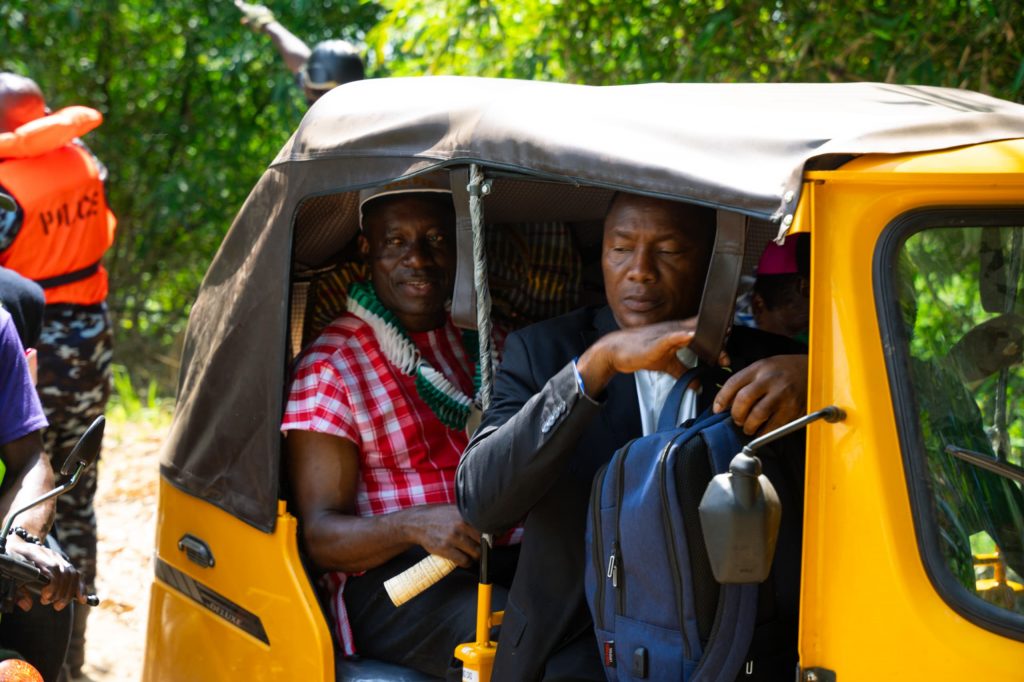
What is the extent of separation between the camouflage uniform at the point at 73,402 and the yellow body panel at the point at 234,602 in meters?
1.46

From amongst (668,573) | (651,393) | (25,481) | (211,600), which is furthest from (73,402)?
(668,573)

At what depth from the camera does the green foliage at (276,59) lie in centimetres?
515

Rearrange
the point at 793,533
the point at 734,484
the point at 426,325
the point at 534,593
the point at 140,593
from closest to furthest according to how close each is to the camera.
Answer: the point at 734,484
the point at 793,533
the point at 534,593
the point at 426,325
the point at 140,593

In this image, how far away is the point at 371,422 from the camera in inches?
131

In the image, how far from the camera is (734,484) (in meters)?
1.99

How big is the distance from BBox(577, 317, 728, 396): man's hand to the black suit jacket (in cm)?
5

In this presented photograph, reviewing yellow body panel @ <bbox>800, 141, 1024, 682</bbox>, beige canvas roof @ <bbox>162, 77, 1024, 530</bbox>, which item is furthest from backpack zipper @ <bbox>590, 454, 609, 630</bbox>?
beige canvas roof @ <bbox>162, 77, 1024, 530</bbox>

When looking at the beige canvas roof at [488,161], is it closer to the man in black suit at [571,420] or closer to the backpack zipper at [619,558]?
the man in black suit at [571,420]

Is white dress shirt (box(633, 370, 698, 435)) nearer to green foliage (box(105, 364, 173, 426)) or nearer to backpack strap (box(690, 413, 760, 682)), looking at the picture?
backpack strap (box(690, 413, 760, 682))

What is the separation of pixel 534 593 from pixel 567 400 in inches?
18.1

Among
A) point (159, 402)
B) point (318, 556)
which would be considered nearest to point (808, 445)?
point (318, 556)

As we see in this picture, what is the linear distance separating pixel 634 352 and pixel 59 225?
3.33 metres

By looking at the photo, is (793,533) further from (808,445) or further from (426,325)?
(426,325)

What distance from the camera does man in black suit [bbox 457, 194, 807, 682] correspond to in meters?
2.50
